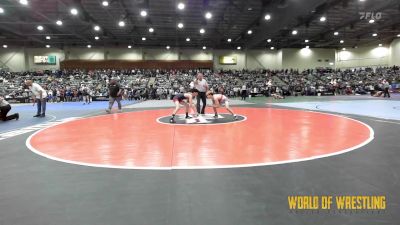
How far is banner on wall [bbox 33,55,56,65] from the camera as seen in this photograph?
37.0m

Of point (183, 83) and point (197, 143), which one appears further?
point (183, 83)

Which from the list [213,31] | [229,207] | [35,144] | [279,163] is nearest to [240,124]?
[279,163]

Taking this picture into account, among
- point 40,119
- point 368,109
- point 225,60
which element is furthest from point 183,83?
point 40,119

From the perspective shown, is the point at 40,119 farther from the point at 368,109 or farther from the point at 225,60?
the point at 225,60

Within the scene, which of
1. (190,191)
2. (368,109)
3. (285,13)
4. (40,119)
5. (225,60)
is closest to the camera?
(190,191)

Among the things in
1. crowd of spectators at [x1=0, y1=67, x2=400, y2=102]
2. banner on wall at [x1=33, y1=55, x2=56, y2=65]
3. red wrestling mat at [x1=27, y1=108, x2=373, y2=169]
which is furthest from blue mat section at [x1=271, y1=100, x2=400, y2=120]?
banner on wall at [x1=33, y1=55, x2=56, y2=65]

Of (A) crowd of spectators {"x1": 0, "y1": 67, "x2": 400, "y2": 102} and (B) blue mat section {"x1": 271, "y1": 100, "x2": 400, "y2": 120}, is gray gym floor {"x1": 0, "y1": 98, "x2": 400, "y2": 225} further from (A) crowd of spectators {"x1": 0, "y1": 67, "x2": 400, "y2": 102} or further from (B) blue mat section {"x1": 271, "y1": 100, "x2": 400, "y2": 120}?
(A) crowd of spectators {"x1": 0, "y1": 67, "x2": 400, "y2": 102}

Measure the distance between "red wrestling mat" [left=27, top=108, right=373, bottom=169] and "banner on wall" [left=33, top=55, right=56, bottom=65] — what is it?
34044 mm

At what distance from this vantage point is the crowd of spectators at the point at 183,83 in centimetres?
2473

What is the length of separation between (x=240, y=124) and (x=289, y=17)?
13139 millimetres

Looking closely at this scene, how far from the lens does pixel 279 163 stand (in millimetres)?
3975

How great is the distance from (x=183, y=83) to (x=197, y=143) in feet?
75.7

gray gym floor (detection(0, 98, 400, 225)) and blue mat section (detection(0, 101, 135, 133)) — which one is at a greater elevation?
blue mat section (detection(0, 101, 135, 133))

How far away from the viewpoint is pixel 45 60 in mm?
37125
